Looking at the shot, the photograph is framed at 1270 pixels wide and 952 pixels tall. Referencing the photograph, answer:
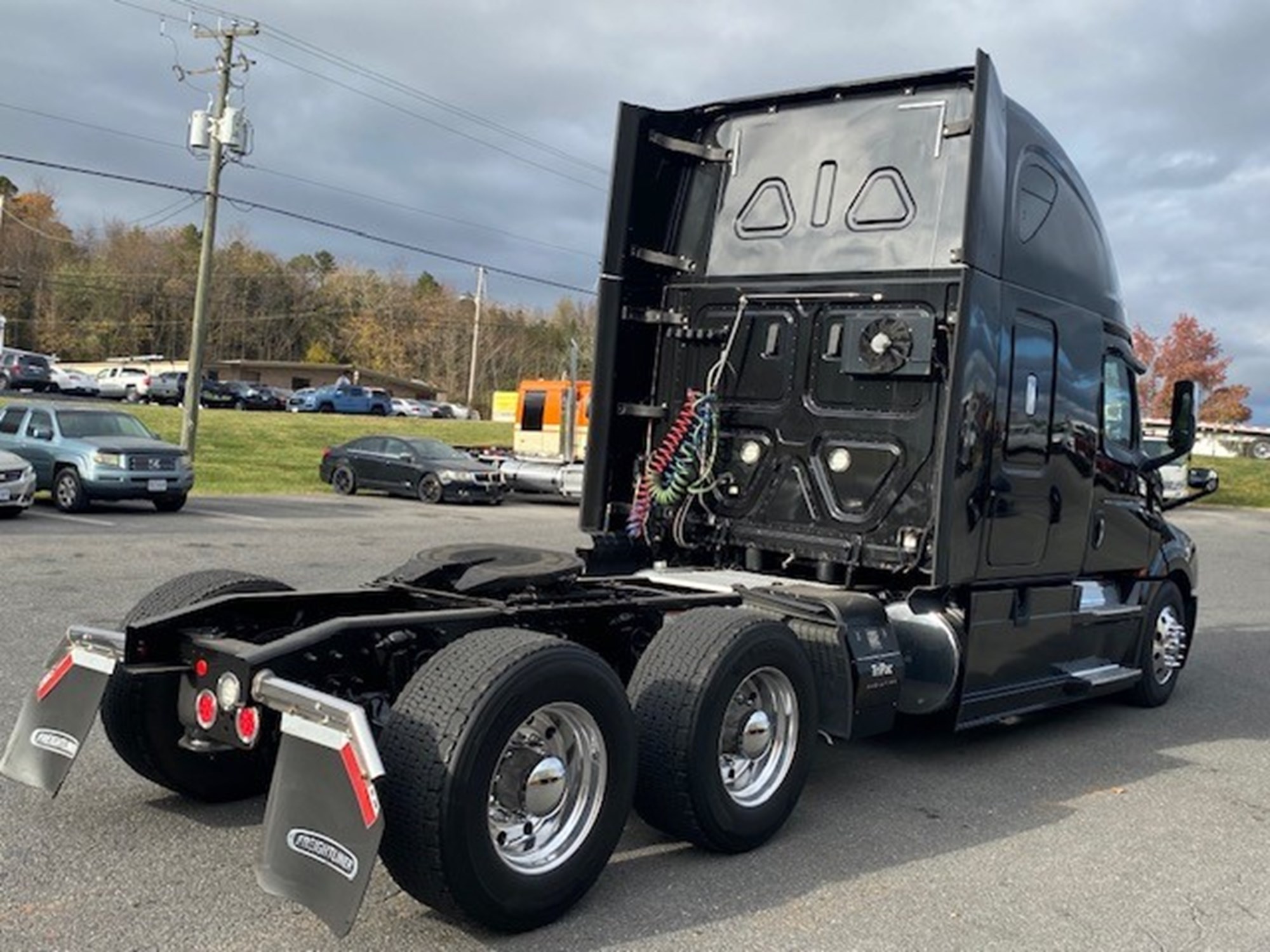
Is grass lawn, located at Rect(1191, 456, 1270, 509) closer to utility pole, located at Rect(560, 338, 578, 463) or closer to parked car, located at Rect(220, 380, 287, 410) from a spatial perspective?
utility pole, located at Rect(560, 338, 578, 463)

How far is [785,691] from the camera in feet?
15.7

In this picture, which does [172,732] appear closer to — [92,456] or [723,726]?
[723,726]

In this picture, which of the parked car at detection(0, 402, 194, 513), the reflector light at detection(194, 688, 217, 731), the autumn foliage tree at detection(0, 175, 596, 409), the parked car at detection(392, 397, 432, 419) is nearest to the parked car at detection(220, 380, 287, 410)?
the parked car at detection(392, 397, 432, 419)

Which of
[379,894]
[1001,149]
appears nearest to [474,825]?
[379,894]

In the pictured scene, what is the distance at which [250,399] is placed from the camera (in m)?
59.8

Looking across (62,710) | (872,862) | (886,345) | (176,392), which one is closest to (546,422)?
(886,345)

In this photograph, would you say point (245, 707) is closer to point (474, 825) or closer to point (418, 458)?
point (474, 825)

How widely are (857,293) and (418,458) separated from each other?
19186mm

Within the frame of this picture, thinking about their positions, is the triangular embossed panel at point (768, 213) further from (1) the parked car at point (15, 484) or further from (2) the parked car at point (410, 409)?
(2) the parked car at point (410, 409)

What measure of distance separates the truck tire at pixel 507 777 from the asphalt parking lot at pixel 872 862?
20 cm

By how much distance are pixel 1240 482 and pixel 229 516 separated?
38988 mm

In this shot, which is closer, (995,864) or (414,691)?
(414,691)

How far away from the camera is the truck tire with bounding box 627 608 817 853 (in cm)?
435

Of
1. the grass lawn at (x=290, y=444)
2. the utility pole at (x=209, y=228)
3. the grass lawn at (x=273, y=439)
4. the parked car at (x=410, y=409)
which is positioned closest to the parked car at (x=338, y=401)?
the parked car at (x=410, y=409)
